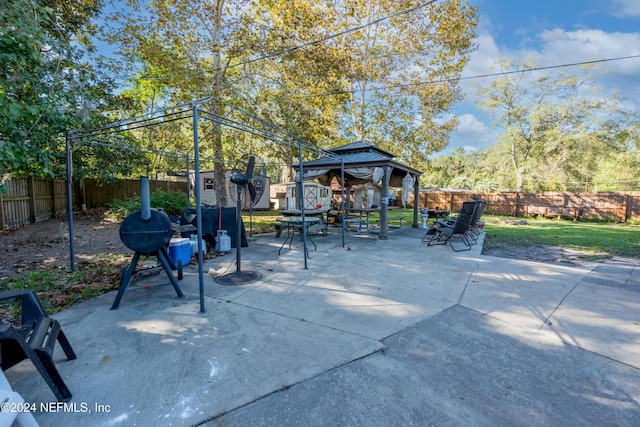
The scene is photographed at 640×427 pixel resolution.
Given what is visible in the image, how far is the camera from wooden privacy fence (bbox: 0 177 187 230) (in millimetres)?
8227

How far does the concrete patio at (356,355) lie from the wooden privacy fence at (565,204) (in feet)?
45.2

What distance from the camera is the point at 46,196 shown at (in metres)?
10.4

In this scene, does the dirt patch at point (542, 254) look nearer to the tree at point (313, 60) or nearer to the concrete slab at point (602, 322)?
the concrete slab at point (602, 322)

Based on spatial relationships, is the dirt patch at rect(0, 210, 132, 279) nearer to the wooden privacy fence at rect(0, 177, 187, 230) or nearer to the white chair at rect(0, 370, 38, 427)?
the wooden privacy fence at rect(0, 177, 187, 230)

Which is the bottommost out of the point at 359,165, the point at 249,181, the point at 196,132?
the point at 249,181

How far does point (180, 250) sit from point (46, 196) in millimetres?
9597

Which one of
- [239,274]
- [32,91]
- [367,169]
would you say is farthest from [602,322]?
[32,91]

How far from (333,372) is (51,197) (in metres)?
13.5

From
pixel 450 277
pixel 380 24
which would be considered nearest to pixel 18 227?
pixel 450 277

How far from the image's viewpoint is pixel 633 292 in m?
3.70

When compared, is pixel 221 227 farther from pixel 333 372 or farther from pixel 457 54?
pixel 457 54

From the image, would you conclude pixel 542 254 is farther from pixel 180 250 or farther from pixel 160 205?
pixel 160 205

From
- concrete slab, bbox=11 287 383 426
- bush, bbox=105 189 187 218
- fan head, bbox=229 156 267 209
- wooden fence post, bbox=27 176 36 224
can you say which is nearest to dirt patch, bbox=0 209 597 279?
wooden fence post, bbox=27 176 36 224

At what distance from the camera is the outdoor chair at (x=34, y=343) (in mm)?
1533
